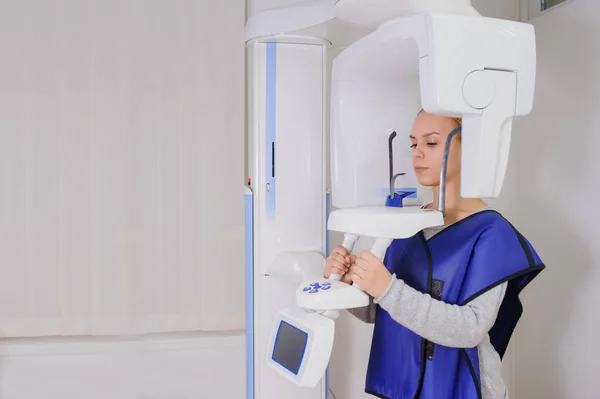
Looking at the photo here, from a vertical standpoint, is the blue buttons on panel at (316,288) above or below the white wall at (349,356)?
above

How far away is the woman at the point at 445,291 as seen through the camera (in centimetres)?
101

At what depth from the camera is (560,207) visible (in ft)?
5.05

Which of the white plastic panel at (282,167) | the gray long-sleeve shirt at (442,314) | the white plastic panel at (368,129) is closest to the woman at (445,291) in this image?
the gray long-sleeve shirt at (442,314)

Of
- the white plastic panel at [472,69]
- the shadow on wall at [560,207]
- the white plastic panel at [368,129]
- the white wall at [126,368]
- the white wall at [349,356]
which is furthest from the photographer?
the white wall at [126,368]

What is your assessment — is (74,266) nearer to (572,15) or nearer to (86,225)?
(86,225)

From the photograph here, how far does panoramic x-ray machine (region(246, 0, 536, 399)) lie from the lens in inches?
38.8

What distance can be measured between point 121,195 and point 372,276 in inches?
46.6

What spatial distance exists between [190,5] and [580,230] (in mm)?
1390

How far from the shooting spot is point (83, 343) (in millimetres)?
1889

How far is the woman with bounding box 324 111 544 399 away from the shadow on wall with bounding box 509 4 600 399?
44 centimetres

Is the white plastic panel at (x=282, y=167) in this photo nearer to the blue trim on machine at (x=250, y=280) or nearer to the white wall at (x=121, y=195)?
the blue trim on machine at (x=250, y=280)

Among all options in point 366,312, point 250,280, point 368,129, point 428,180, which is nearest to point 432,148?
point 428,180

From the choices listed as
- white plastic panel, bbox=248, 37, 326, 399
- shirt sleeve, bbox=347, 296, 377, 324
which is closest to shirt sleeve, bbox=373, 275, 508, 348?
shirt sleeve, bbox=347, 296, 377, 324

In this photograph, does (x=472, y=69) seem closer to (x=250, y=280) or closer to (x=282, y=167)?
Result: (x=282, y=167)
